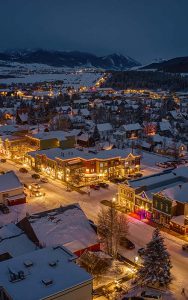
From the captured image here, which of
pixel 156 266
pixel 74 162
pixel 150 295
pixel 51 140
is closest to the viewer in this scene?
pixel 150 295

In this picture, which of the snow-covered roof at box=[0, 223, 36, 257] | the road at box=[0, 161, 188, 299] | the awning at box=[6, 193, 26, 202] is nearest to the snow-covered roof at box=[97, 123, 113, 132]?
the road at box=[0, 161, 188, 299]

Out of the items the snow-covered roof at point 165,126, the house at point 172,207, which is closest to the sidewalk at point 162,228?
the house at point 172,207

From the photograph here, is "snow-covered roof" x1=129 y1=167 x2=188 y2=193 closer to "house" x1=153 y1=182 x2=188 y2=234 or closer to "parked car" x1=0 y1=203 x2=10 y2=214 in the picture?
"house" x1=153 y1=182 x2=188 y2=234

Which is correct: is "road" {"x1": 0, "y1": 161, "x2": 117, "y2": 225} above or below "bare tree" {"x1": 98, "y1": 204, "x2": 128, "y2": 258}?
below

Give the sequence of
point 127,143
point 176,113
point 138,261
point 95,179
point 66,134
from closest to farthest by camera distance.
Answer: point 138,261 < point 95,179 < point 66,134 < point 127,143 < point 176,113

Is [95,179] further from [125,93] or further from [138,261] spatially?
[125,93]

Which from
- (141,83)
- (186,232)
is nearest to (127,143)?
(186,232)

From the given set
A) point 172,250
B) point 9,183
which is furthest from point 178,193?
point 9,183

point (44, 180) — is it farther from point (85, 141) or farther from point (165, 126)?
point (165, 126)
